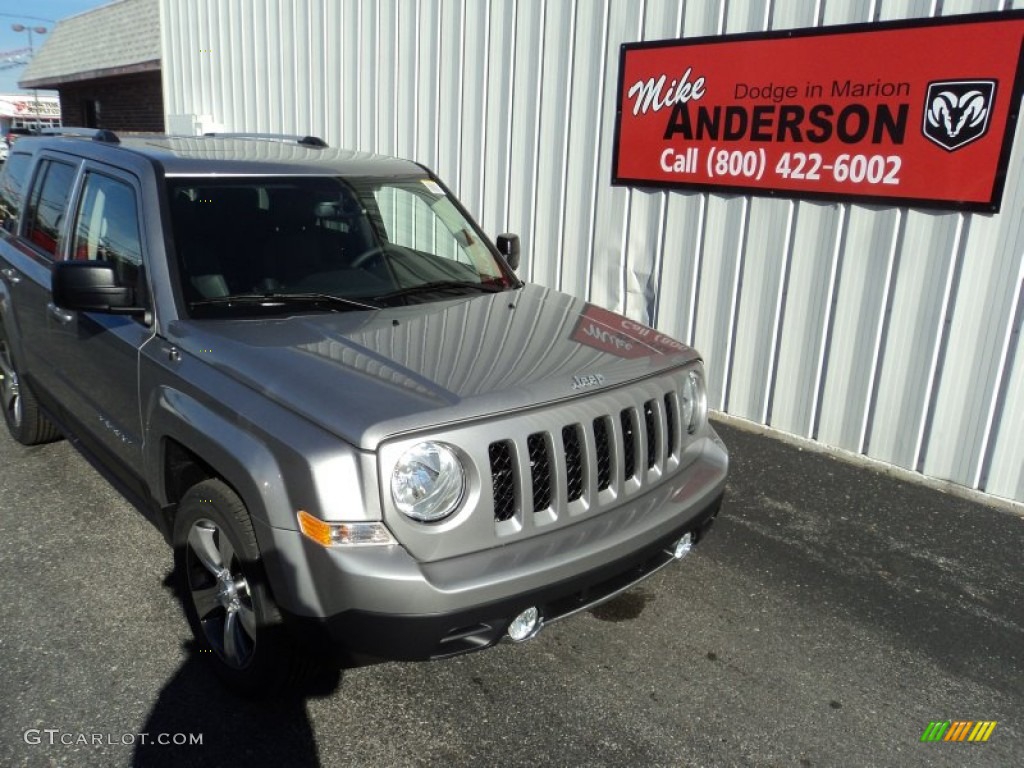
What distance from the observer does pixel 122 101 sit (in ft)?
57.8

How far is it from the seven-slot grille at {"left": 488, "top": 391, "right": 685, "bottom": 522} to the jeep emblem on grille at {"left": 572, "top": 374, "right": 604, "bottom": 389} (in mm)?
114

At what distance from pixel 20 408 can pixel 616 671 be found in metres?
3.95

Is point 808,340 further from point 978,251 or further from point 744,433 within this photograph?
point 978,251

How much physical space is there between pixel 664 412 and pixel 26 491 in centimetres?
356

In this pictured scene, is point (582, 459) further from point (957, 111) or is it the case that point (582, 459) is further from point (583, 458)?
point (957, 111)

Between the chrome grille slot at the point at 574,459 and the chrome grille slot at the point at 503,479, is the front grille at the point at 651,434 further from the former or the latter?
the chrome grille slot at the point at 503,479

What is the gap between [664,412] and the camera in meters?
3.12

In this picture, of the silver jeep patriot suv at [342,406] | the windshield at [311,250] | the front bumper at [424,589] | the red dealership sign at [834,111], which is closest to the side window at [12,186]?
the silver jeep patriot suv at [342,406]

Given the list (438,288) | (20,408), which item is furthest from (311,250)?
(20,408)

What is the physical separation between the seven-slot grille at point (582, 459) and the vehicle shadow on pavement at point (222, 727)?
1.04 m

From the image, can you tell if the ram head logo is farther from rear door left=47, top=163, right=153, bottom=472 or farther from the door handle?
the door handle

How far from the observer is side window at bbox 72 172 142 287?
344 centimetres

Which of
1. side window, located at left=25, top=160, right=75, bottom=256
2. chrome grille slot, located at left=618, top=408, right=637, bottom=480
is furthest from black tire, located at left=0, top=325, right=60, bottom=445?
chrome grille slot, located at left=618, top=408, right=637, bottom=480

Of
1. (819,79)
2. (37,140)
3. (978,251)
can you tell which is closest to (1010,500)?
(978,251)
